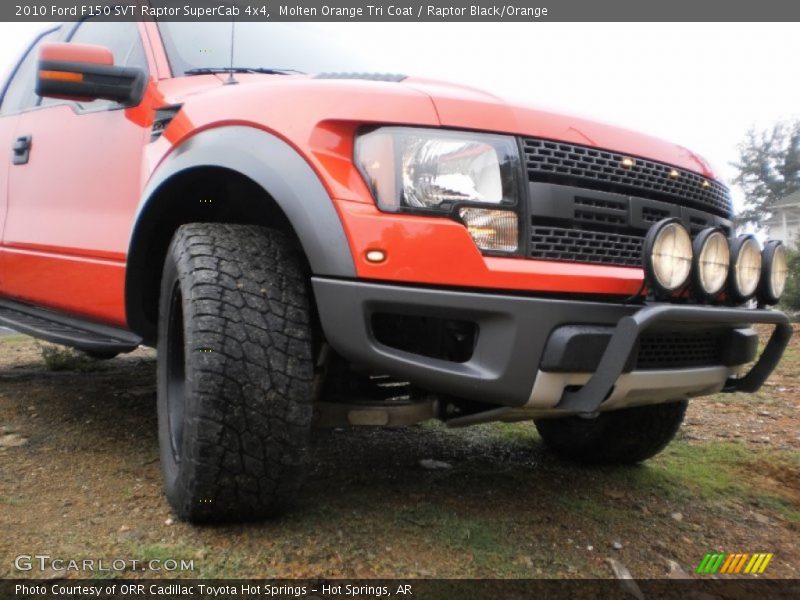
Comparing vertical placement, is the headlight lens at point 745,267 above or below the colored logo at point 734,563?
above

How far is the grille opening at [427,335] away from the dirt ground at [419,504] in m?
0.58

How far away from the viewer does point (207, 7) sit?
2846 mm

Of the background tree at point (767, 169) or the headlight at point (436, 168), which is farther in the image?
the background tree at point (767, 169)

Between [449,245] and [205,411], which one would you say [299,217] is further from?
[205,411]

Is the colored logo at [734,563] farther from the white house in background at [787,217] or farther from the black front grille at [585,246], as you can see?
the white house in background at [787,217]

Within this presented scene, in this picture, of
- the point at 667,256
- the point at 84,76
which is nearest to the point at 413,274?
the point at 667,256

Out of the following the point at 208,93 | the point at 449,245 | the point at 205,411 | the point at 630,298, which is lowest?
the point at 205,411

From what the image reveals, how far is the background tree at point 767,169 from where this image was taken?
34875 millimetres

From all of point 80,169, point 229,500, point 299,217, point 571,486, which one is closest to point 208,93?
point 299,217

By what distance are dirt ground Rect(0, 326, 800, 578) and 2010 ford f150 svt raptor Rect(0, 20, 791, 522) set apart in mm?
203

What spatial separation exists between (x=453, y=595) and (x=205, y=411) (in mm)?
802

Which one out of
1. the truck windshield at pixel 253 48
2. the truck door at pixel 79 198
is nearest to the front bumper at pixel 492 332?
the truck door at pixel 79 198

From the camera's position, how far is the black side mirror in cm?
232

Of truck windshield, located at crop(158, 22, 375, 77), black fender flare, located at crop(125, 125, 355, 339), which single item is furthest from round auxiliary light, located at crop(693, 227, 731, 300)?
Result: truck windshield, located at crop(158, 22, 375, 77)
